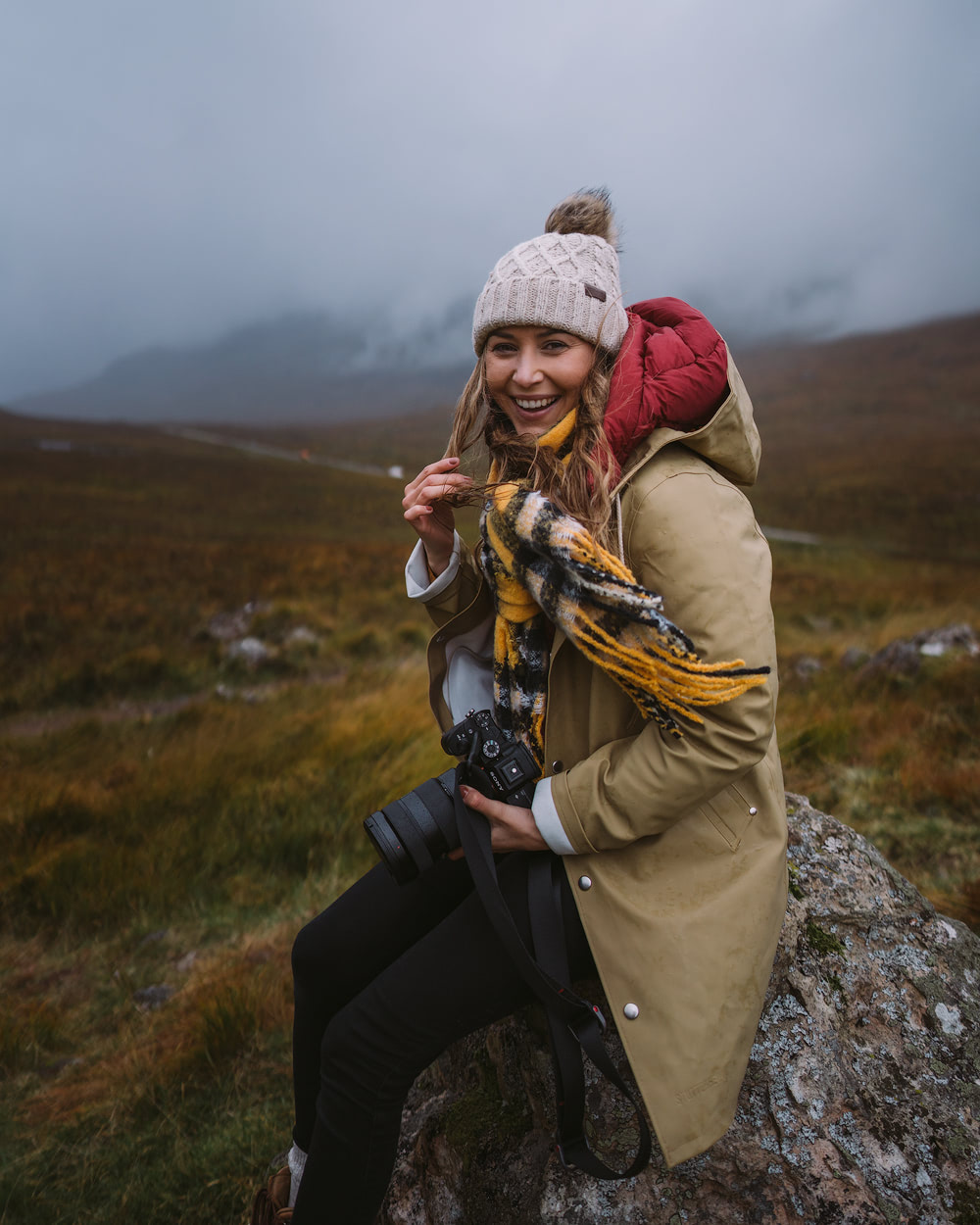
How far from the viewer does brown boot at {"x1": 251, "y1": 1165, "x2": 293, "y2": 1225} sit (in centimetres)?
181

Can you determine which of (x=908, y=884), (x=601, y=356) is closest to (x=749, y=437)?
(x=601, y=356)

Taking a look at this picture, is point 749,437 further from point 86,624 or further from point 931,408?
point 931,408

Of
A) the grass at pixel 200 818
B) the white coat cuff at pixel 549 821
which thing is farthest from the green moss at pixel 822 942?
the grass at pixel 200 818

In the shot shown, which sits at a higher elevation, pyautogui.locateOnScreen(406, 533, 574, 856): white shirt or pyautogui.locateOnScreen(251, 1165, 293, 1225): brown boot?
pyautogui.locateOnScreen(406, 533, 574, 856): white shirt

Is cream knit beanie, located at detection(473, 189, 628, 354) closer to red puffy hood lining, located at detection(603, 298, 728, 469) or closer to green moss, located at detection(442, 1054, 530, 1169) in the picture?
red puffy hood lining, located at detection(603, 298, 728, 469)

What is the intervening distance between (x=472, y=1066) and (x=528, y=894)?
0.75 m

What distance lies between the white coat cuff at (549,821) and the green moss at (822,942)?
815 mm

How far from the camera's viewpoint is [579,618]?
1530mm

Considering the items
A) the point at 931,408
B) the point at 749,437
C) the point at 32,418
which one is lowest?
the point at 931,408

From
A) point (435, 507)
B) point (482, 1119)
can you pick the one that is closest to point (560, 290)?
point (435, 507)

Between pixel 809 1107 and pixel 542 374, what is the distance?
1874mm

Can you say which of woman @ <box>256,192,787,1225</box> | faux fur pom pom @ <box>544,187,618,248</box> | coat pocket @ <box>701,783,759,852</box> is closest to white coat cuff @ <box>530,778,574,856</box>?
woman @ <box>256,192,787,1225</box>

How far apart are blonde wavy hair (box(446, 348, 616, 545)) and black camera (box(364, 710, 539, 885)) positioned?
533mm

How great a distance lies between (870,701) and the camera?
552 centimetres
